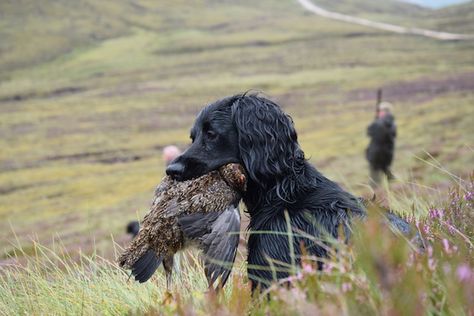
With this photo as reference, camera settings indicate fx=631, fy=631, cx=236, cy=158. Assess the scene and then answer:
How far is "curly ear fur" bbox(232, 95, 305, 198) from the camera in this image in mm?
3744

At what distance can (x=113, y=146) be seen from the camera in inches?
2306

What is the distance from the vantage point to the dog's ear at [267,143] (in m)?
3.74

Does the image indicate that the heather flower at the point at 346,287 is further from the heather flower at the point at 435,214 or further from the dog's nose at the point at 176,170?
the heather flower at the point at 435,214

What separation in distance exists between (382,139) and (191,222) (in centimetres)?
1745

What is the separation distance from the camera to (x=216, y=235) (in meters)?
3.65

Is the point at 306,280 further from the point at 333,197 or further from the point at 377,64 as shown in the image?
the point at 377,64

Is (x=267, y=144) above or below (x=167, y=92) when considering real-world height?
above

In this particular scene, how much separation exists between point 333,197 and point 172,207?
45.3 inches

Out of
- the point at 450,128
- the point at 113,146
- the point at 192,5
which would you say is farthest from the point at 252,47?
the point at 450,128

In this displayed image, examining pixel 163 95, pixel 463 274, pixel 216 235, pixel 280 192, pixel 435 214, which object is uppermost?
pixel 463 274

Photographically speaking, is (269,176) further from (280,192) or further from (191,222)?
(191,222)

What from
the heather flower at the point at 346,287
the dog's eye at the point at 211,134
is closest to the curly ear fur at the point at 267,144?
the dog's eye at the point at 211,134

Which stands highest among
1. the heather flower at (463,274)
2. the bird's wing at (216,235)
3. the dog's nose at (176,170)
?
the heather flower at (463,274)

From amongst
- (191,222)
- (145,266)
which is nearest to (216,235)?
(191,222)
